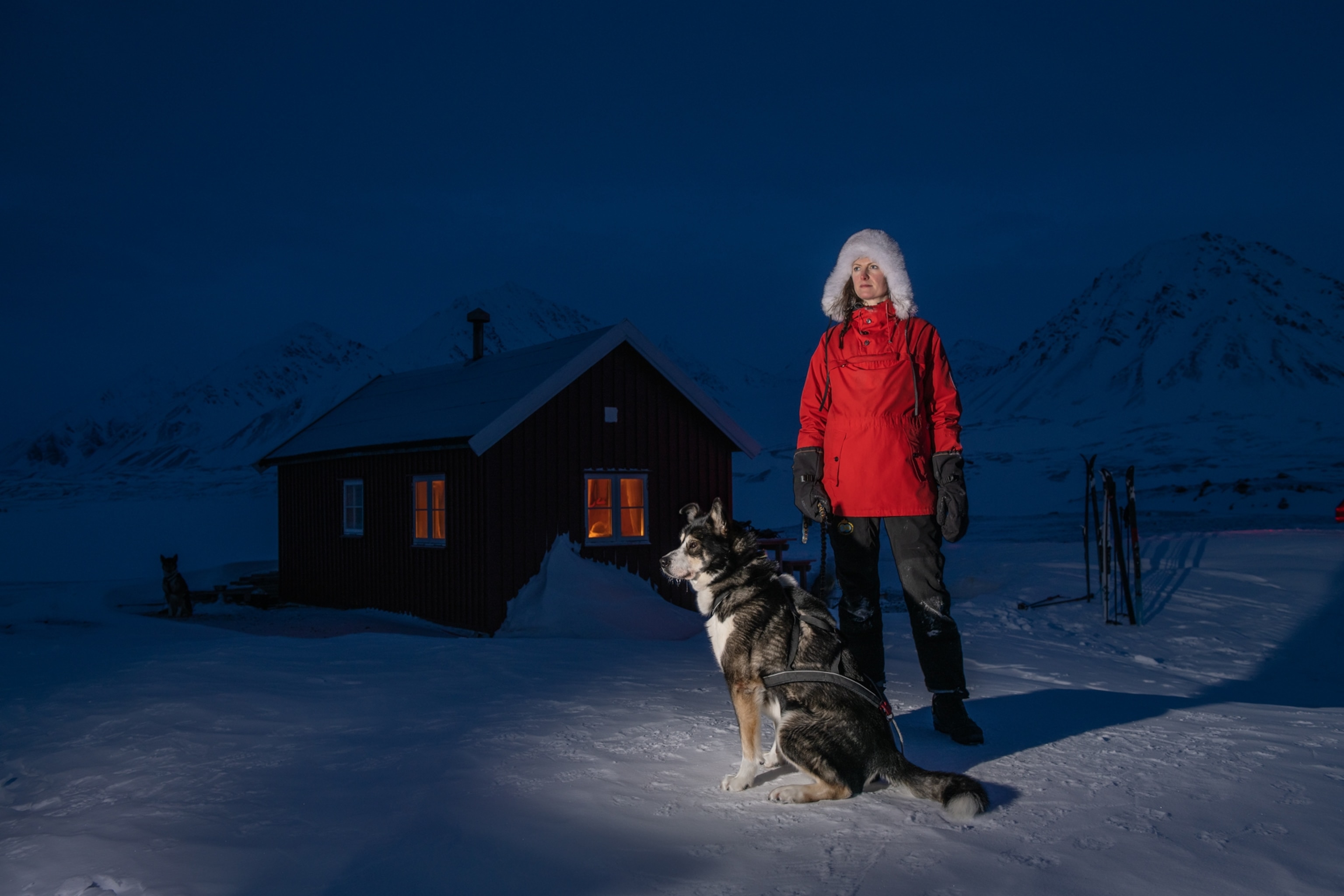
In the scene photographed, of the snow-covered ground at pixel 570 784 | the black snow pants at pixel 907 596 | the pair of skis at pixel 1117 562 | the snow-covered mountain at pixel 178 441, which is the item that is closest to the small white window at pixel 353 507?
the snow-covered ground at pixel 570 784

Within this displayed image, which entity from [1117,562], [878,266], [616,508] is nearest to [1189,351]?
[1117,562]

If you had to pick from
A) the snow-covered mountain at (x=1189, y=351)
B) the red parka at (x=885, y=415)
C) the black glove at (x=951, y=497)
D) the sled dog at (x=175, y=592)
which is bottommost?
the sled dog at (x=175, y=592)

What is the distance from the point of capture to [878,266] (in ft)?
14.4

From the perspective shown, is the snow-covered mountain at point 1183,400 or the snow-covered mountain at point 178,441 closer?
the snow-covered mountain at point 1183,400

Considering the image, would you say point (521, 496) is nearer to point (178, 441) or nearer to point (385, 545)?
point (385, 545)

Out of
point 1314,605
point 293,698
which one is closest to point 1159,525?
point 1314,605

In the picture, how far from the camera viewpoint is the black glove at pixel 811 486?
4168mm

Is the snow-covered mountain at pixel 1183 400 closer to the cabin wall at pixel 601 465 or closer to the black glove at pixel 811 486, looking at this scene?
the cabin wall at pixel 601 465

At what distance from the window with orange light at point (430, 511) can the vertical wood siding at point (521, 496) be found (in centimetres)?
10

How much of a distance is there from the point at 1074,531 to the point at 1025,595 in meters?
14.1

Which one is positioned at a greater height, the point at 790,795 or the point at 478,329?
the point at 478,329

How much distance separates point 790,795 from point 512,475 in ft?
30.7

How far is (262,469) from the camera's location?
685 inches

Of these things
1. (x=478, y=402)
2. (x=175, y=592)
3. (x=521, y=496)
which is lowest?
(x=175, y=592)
